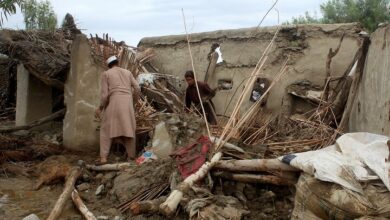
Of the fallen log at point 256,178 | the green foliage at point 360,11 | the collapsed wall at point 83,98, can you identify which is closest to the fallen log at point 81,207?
the fallen log at point 256,178

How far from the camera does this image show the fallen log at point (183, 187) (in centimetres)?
398

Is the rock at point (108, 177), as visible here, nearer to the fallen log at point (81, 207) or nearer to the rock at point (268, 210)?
the fallen log at point (81, 207)

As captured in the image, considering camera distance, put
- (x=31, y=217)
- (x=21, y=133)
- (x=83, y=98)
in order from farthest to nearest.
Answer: (x=21, y=133) < (x=83, y=98) < (x=31, y=217)

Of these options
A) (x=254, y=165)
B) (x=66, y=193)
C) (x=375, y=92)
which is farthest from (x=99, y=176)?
(x=375, y=92)

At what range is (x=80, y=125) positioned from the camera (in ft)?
23.4

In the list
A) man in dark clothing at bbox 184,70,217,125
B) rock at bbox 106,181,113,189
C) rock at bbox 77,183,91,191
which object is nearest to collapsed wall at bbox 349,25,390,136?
man in dark clothing at bbox 184,70,217,125

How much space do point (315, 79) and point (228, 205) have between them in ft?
13.1

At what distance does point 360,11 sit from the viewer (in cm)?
1752

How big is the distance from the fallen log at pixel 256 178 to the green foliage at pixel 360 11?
13.8 metres

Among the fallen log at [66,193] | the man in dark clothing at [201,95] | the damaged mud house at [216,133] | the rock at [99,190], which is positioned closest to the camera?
the damaged mud house at [216,133]

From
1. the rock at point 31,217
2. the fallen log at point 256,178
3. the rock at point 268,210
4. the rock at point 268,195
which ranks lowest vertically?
the rock at point 31,217

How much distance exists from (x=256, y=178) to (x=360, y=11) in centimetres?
1508

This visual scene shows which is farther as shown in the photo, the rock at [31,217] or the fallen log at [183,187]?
the rock at [31,217]

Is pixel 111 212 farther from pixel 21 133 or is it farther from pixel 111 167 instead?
pixel 21 133
